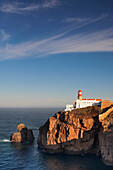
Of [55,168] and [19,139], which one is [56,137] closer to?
[55,168]

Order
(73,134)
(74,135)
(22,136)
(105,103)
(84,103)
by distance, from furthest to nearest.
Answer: (84,103) < (22,136) < (105,103) < (73,134) < (74,135)

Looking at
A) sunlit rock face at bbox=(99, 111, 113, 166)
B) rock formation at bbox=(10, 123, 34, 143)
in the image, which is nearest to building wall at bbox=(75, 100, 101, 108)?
sunlit rock face at bbox=(99, 111, 113, 166)

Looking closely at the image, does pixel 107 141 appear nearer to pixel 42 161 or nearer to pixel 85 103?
pixel 42 161

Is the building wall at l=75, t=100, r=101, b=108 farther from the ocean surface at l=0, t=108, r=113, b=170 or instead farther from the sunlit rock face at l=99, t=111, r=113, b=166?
the ocean surface at l=0, t=108, r=113, b=170

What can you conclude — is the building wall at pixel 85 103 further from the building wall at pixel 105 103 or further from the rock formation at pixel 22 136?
the rock formation at pixel 22 136

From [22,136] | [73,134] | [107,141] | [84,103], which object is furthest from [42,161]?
[84,103]

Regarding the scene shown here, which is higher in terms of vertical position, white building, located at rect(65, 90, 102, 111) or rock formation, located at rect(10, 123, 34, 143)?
white building, located at rect(65, 90, 102, 111)

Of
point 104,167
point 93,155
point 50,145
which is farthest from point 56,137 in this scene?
point 104,167

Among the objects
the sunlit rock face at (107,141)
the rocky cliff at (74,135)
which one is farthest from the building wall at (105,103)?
the sunlit rock face at (107,141)

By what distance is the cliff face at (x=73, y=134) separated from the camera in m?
69.4

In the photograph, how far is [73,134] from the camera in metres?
70.5

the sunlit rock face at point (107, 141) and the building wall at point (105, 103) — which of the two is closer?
the sunlit rock face at point (107, 141)

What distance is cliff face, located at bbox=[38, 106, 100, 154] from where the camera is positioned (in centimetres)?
6938

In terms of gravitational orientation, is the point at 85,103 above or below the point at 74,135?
above
